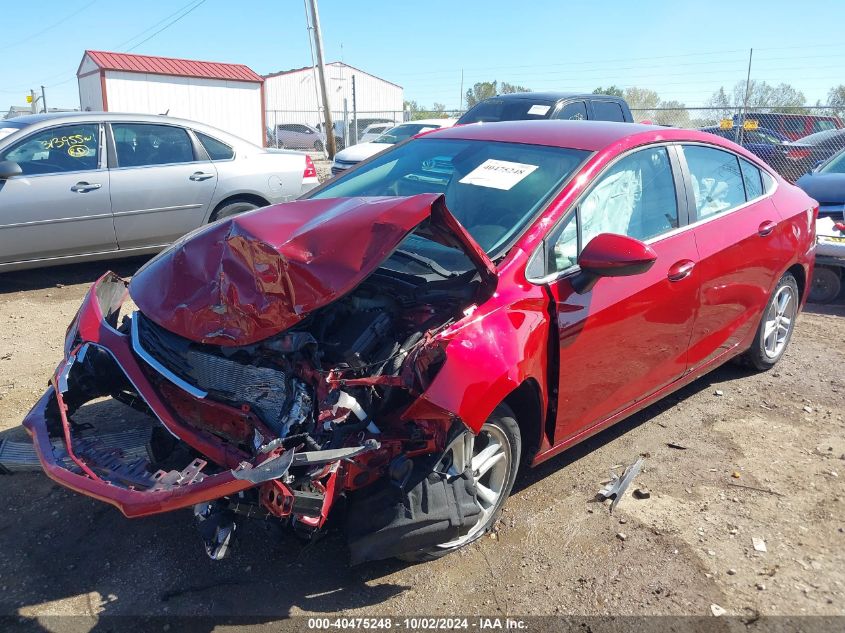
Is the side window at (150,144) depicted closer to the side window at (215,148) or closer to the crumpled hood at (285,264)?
the side window at (215,148)

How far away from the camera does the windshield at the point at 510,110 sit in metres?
9.38

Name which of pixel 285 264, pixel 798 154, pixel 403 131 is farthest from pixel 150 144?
pixel 798 154

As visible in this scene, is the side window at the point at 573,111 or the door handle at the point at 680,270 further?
the side window at the point at 573,111

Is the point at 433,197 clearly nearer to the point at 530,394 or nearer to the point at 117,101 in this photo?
the point at 530,394

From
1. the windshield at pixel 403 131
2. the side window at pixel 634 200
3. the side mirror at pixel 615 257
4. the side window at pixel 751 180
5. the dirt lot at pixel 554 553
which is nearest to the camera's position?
the dirt lot at pixel 554 553

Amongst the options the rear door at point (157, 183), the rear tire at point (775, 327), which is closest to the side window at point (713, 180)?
the rear tire at point (775, 327)

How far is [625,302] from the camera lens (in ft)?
11.0

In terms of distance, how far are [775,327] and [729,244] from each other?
1.33 metres

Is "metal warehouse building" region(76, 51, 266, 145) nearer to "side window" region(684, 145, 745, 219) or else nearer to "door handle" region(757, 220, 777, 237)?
"side window" region(684, 145, 745, 219)

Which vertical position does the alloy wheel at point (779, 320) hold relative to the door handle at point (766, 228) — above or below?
below

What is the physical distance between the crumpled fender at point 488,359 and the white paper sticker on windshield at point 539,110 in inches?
272

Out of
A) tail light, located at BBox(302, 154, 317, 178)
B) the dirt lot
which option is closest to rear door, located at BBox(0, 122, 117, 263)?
tail light, located at BBox(302, 154, 317, 178)

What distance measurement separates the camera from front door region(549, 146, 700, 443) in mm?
3195

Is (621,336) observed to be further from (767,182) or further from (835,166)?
(835,166)
